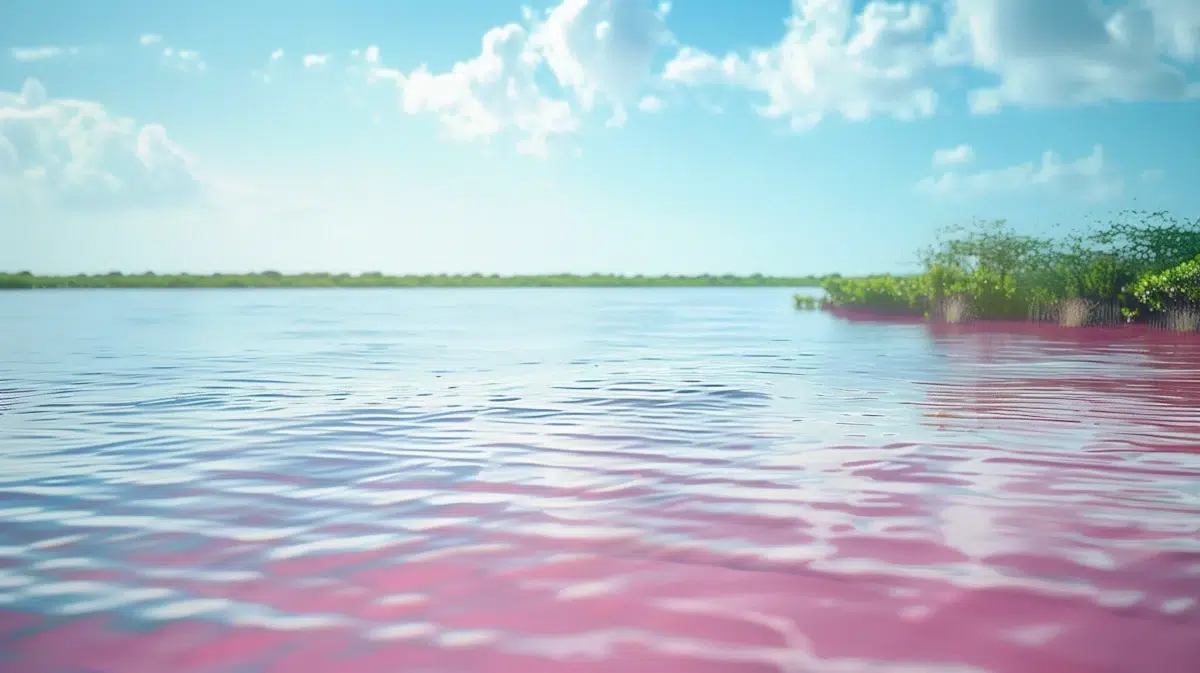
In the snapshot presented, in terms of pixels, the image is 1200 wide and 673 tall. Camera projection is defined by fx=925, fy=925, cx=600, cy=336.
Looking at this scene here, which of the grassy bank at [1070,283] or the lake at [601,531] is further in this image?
the grassy bank at [1070,283]

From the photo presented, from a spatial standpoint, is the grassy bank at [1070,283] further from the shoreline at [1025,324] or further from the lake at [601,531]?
the lake at [601,531]

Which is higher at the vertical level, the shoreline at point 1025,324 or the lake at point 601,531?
the shoreline at point 1025,324

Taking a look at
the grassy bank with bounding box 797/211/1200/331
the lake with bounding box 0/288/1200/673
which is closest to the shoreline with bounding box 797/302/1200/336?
the grassy bank with bounding box 797/211/1200/331

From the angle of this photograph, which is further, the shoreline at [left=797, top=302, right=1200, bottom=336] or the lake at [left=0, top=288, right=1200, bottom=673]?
the shoreline at [left=797, top=302, right=1200, bottom=336]

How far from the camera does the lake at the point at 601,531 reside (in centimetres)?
378

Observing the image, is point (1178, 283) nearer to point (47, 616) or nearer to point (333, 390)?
point (333, 390)

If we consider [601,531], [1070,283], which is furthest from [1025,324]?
[601,531]

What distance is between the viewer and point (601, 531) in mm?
5363

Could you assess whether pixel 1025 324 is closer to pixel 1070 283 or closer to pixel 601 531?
pixel 1070 283

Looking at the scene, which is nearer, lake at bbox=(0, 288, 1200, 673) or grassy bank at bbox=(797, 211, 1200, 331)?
lake at bbox=(0, 288, 1200, 673)

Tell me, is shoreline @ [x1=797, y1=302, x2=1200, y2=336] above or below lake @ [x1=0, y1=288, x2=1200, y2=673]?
above

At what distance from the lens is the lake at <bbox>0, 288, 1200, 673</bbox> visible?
3.78m

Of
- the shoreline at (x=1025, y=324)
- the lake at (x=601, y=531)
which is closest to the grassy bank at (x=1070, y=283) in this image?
the shoreline at (x=1025, y=324)

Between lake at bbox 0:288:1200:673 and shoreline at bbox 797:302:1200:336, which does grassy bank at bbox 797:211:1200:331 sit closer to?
shoreline at bbox 797:302:1200:336
